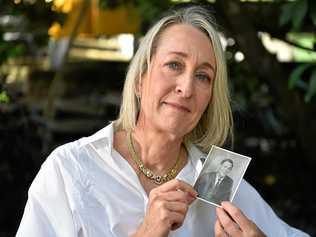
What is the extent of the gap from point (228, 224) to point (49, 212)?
62 centimetres

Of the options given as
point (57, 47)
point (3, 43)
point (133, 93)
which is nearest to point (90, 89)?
point (57, 47)

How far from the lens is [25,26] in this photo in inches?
214

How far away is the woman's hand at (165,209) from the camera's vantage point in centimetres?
245

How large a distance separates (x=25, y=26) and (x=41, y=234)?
10.3 ft

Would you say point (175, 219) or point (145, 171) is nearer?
point (175, 219)

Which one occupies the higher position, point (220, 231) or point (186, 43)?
point (186, 43)

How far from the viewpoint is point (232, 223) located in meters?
2.51

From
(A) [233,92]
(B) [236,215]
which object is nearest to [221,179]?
(B) [236,215]

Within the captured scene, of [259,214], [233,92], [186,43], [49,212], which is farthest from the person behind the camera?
[233,92]

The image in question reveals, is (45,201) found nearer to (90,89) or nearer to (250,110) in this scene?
(250,110)

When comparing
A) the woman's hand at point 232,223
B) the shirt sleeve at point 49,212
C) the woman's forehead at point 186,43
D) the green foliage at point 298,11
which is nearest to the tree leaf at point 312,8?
the green foliage at point 298,11

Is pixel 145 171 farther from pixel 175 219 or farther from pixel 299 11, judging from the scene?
pixel 299 11

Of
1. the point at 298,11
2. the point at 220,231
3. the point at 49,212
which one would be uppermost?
the point at 298,11

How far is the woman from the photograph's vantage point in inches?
99.3
